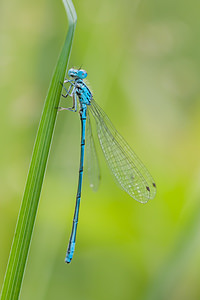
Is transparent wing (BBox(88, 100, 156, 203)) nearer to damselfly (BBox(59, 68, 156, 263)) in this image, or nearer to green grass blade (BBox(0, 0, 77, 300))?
damselfly (BBox(59, 68, 156, 263))

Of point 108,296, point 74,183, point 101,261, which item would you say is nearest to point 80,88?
point 74,183

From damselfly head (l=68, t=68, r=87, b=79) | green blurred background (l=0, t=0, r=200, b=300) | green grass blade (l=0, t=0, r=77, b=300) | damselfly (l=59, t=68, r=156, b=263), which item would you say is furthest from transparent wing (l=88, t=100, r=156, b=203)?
green grass blade (l=0, t=0, r=77, b=300)

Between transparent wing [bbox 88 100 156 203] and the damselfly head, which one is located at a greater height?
the damselfly head

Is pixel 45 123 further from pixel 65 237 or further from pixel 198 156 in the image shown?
pixel 198 156

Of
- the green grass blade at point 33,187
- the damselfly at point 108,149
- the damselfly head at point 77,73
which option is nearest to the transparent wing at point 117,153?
the damselfly at point 108,149

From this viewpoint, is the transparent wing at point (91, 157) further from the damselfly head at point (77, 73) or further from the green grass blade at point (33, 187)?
the green grass blade at point (33, 187)

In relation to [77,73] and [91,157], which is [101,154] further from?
[77,73]
